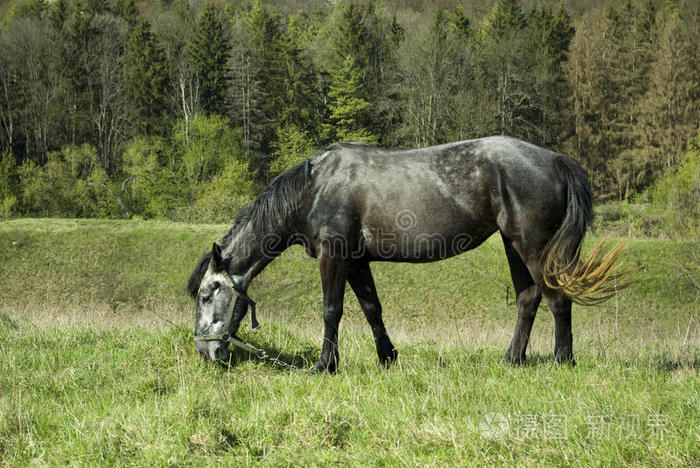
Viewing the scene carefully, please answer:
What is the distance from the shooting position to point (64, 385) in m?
4.79

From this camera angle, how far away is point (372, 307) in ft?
19.2

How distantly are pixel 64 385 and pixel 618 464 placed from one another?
4196 mm

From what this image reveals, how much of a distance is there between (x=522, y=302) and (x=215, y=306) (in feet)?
10.0

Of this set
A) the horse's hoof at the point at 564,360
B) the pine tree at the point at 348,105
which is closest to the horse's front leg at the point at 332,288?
the horse's hoof at the point at 564,360

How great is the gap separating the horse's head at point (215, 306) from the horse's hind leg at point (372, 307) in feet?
3.78

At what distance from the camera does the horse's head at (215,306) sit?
5.39 m

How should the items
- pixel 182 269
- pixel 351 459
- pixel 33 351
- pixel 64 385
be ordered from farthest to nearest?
pixel 182 269 → pixel 33 351 → pixel 64 385 → pixel 351 459

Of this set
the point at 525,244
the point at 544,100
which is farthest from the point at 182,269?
the point at 544,100

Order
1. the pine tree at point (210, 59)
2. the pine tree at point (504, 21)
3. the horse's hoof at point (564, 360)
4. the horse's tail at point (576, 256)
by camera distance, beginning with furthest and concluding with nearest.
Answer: the pine tree at point (504, 21) → the pine tree at point (210, 59) → the horse's hoof at point (564, 360) → the horse's tail at point (576, 256)

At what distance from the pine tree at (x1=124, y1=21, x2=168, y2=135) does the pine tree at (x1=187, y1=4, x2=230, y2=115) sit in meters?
3.35

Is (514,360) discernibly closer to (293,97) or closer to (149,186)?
(149,186)

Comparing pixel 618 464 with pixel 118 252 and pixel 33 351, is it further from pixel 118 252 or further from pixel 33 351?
pixel 118 252

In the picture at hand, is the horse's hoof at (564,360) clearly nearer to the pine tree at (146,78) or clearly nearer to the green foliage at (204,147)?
the green foliage at (204,147)

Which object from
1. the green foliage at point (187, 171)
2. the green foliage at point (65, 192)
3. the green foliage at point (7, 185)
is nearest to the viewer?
the green foliage at point (7, 185)
